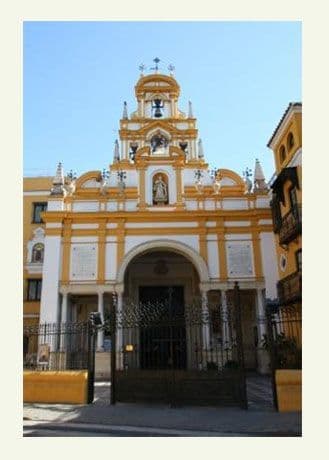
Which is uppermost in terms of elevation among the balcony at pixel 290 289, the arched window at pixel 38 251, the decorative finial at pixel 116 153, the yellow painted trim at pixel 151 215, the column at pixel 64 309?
the decorative finial at pixel 116 153

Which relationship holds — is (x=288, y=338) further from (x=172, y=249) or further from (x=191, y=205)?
(x=191, y=205)

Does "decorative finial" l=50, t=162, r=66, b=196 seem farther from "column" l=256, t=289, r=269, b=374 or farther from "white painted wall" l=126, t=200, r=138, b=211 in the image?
"column" l=256, t=289, r=269, b=374

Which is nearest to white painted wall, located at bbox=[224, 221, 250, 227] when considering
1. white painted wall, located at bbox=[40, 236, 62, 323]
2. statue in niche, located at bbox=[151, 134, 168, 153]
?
statue in niche, located at bbox=[151, 134, 168, 153]

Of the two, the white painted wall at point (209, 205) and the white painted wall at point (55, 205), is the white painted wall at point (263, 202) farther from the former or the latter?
the white painted wall at point (55, 205)

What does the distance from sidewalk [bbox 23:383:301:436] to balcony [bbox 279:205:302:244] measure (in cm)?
847

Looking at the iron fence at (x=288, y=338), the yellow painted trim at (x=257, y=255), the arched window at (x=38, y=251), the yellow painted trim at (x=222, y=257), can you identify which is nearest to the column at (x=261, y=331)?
the iron fence at (x=288, y=338)

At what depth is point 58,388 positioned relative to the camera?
12336mm

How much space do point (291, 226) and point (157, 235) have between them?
6.61 m

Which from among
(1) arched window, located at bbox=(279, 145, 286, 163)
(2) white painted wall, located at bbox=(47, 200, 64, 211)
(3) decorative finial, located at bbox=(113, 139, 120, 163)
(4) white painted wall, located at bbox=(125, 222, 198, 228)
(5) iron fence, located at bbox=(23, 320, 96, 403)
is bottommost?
(5) iron fence, located at bbox=(23, 320, 96, 403)

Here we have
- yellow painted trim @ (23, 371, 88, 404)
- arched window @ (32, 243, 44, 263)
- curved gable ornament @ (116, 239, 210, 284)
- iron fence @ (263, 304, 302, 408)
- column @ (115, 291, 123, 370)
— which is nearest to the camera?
yellow painted trim @ (23, 371, 88, 404)

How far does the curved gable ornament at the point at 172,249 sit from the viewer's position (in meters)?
20.9

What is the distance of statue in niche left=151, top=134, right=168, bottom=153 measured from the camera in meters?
24.7

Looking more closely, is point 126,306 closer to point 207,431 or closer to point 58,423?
point 58,423

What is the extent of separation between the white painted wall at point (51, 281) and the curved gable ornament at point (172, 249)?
3.07 meters
